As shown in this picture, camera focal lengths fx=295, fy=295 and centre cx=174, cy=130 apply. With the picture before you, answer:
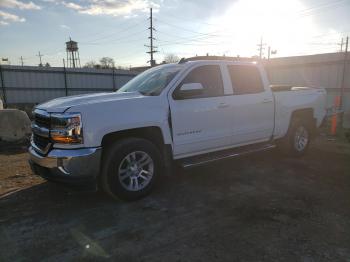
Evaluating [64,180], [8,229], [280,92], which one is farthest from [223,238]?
[280,92]

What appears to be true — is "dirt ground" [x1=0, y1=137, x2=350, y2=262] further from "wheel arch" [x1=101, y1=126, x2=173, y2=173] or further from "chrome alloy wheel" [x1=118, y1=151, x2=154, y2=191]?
"wheel arch" [x1=101, y1=126, x2=173, y2=173]

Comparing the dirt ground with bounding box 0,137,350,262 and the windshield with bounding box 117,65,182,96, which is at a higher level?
the windshield with bounding box 117,65,182,96

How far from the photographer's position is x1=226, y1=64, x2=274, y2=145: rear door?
5189mm

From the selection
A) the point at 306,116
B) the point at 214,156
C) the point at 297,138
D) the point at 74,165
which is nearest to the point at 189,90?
the point at 214,156

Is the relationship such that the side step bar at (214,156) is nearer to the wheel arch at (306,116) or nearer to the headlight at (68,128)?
the wheel arch at (306,116)

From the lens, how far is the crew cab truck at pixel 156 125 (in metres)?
3.69

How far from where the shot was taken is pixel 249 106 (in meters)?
5.34

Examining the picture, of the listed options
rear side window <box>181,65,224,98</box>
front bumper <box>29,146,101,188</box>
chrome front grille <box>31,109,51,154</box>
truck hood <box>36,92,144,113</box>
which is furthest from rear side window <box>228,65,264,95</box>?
chrome front grille <box>31,109,51,154</box>

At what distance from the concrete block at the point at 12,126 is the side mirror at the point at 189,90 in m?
5.94

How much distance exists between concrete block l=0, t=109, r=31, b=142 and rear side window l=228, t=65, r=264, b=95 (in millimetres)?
6270

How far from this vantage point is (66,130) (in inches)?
143

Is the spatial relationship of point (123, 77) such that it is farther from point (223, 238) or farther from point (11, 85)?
point (223, 238)

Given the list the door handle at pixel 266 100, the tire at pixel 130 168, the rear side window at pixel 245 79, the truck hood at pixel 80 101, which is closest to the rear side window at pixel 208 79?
the rear side window at pixel 245 79

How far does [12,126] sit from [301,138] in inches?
297
